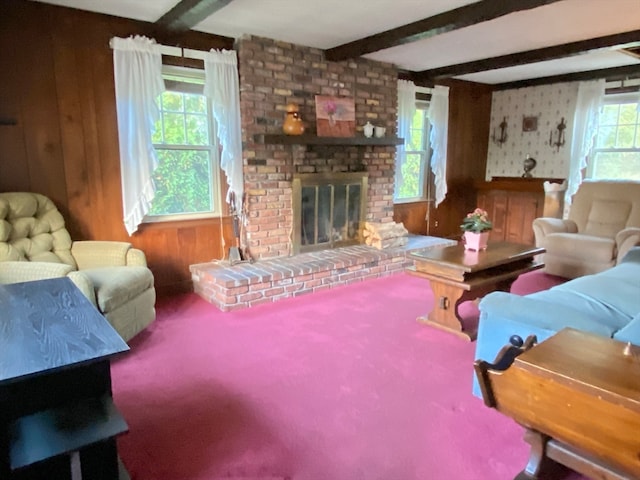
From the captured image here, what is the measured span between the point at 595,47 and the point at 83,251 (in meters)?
4.67

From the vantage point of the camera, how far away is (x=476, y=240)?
3.40 metres

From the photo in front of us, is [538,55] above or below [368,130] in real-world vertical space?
above

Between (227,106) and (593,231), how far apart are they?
393cm

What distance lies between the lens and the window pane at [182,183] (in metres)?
3.85

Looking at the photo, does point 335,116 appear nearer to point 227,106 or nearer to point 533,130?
point 227,106

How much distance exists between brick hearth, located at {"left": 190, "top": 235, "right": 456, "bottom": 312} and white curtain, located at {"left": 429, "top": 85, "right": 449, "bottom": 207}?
158 cm

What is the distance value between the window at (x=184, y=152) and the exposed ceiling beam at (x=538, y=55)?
293cm

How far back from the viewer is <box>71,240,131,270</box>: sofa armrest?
3176 millimetres

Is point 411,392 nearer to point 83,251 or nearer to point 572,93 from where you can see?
point 83,251

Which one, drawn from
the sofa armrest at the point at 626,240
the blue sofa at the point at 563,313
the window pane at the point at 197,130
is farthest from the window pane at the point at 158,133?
the sofa armrest at the point at 626,240

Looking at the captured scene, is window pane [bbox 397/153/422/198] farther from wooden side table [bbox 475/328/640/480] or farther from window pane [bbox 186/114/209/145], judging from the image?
wooden side table [bbox 475/328/640/480]

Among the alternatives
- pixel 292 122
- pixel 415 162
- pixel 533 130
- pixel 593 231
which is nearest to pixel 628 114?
pixel 533 130

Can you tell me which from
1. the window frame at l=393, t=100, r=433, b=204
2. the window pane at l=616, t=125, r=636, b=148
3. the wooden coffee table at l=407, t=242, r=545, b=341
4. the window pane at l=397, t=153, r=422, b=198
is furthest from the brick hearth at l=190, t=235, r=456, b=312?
the window pane at l=616, t=125, r=636, b=148

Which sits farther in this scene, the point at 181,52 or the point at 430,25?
the point at 181,52
